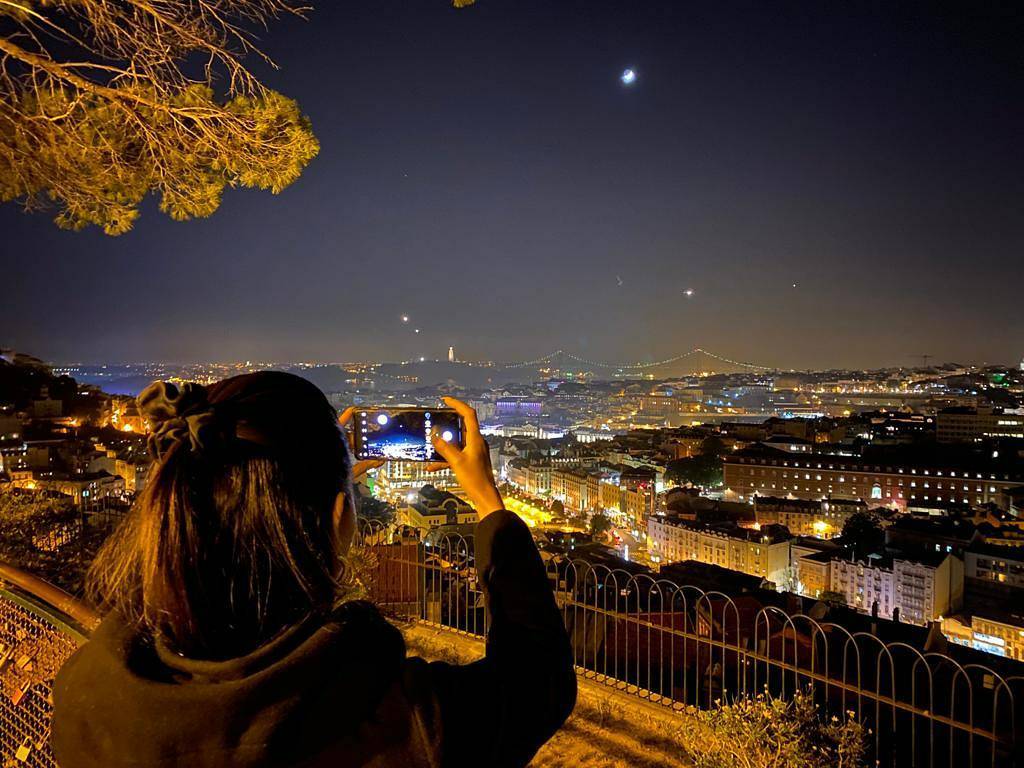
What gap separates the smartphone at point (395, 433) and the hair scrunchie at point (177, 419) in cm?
93

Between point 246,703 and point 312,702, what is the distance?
2.7 inches

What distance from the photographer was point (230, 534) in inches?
27.8

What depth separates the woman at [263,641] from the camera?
62 centimetres

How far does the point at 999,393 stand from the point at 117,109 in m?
75.0

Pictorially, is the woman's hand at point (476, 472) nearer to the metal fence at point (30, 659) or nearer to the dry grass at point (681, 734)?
the metal fence at point (30, 659)

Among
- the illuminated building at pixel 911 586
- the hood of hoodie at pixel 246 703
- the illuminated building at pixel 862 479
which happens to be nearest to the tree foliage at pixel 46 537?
the hood of hoodie at pixel 246 703

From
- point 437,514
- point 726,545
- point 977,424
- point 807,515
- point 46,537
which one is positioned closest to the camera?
point 46,537

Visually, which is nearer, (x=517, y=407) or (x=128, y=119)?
(x=128, y=119)

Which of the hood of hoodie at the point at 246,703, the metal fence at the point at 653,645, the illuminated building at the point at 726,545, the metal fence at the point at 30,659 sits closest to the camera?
the hood of hoodie at the point at 246,703

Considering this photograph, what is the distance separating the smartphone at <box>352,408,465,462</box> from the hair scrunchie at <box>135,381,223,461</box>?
3.07 feet

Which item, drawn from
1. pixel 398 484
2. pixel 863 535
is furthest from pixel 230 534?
pixel 398 484

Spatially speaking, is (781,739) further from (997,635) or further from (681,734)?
(997,635)

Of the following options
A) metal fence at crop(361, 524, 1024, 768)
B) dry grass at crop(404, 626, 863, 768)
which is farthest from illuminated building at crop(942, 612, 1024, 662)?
dry grass at crop(404, 626, 863, 768)

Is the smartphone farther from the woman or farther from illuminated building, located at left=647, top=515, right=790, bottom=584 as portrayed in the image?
illuminated building, located at left=647, top=515, right=790, bottom=584
